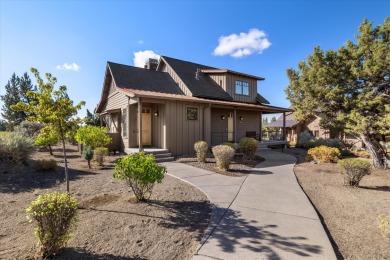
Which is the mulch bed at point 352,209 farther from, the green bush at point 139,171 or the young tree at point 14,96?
the young tree at point 14,96

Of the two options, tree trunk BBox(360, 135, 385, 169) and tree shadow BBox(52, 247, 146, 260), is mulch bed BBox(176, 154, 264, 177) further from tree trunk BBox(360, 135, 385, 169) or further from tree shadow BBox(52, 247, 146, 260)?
tree trunk BBox(360, 135, 385, 169)

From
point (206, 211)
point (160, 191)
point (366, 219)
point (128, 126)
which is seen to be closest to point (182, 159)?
point (128, 126)

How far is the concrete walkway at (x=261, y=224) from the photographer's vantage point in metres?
2.81

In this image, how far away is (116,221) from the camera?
3.65m

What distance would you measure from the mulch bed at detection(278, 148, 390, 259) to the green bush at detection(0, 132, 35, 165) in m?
10.7

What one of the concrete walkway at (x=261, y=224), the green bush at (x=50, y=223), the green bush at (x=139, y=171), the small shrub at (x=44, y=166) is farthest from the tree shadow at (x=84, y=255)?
the small shrub at (x=44, y=166)

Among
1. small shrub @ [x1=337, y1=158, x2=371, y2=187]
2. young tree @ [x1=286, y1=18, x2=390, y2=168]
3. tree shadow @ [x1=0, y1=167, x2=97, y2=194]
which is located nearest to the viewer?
tree shadow @ [x1=0, y1=167, x2=97, y2=194]

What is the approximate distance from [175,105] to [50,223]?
368 inches

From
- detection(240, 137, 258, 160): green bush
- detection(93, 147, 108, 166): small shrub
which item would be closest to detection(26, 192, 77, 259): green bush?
detection(93, 147, 108, 166): small shrub

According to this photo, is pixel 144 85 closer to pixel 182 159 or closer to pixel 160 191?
pixel 182 159

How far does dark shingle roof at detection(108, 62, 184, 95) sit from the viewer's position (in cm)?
1351

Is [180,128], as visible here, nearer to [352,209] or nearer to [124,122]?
[124,122]

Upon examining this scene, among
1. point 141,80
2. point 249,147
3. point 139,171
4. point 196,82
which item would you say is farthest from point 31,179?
point 196,82

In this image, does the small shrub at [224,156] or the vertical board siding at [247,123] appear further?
the vertical board siding at [247,123]
